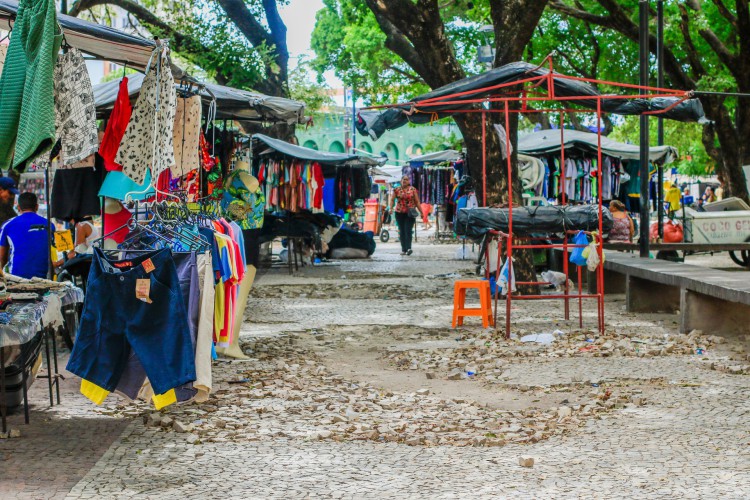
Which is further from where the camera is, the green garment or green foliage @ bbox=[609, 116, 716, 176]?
green foliage @ bbox=[609, 116, 716, 176]

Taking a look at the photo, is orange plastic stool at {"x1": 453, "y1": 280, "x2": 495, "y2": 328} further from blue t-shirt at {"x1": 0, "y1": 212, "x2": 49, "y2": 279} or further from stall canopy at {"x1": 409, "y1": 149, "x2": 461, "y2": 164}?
stall canopy at {"x1": 409, "y1": 149, "x2": 461, "y2": 164}

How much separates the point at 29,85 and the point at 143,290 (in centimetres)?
143

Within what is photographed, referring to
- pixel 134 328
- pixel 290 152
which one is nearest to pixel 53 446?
pixel 134 328

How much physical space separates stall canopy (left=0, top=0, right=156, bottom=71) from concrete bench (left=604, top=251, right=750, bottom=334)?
5885 millimetres

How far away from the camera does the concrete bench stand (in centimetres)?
998

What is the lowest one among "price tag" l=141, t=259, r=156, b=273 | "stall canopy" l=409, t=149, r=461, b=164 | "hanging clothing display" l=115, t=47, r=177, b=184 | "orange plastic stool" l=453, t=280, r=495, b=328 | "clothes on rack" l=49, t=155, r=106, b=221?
"orange plastic stool" l=453, t=280, r=495, b=328

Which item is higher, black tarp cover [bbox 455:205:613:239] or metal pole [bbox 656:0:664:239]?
metal pole [bbox 656:0:664:239]

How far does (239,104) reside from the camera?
10.5 m

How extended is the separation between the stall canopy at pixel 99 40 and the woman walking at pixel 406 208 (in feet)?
51.7

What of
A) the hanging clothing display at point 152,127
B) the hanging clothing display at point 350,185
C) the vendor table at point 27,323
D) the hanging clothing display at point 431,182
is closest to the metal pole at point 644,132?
the hanging clothing display at point 350,185

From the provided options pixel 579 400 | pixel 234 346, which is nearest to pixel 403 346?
pixel 234 346

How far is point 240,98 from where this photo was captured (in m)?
10.3

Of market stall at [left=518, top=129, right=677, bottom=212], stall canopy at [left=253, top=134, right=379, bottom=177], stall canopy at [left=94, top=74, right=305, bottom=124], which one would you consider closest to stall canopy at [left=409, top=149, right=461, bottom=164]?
stall canopy at [left=253, top=134, right=379, bottom=177]

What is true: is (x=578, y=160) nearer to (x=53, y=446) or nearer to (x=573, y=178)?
(x=573, y=178)
